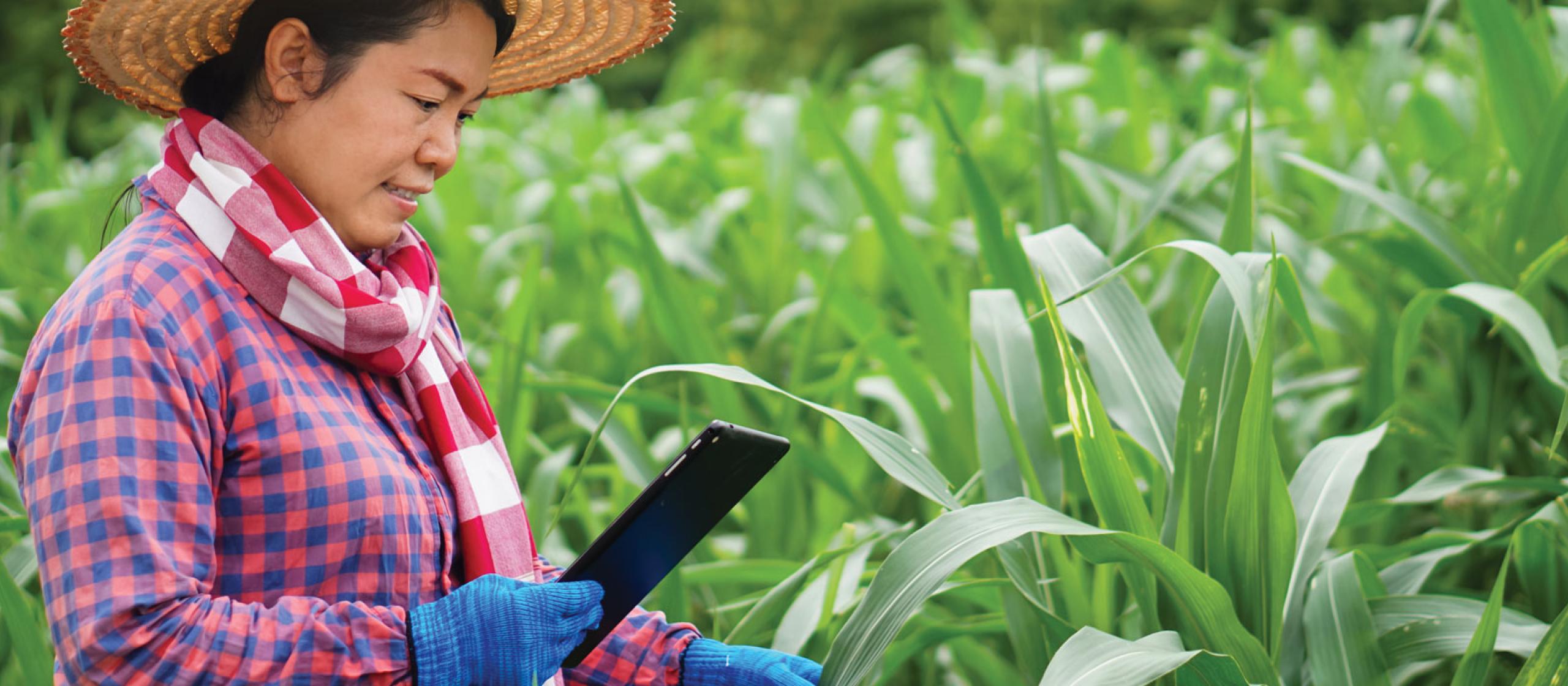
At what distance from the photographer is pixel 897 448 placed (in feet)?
4.03

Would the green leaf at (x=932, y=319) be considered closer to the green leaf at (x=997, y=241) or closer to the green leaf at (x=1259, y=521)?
the green leaf at (x=997, y=241)

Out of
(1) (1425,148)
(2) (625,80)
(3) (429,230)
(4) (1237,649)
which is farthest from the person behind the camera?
(2) (625,80)

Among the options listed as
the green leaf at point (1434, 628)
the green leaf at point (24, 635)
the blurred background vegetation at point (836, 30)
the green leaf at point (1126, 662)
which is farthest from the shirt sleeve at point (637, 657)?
the blurred background vegetation at point (836, 30)

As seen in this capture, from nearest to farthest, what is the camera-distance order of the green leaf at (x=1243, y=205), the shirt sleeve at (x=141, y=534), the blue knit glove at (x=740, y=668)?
1. the shirt sleeve at (x=141, y=534)
2. the blue knit glove at (x=740, y=668)
3. the green leaf at (x=1243, y=205)

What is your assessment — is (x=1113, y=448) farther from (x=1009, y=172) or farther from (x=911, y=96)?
(x=911, y=96)

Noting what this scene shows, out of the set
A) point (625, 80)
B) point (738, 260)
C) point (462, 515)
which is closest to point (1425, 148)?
point (738, 260)

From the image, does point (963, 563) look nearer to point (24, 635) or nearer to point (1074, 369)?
point (1074, 369)

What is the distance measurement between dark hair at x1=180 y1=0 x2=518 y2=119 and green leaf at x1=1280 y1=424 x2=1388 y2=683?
947mm

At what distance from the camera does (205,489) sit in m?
0.85

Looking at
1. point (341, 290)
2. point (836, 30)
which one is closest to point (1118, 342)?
point (341, 290)

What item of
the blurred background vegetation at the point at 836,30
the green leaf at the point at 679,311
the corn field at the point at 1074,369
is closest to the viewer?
the corn field at the point at 1074,369

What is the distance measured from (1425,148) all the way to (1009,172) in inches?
34.8

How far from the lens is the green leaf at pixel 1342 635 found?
1.29 metres

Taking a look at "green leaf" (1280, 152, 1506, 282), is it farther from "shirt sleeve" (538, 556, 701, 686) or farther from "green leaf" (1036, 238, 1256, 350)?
"shirt sleeve" (538, 556, 701, 686)
